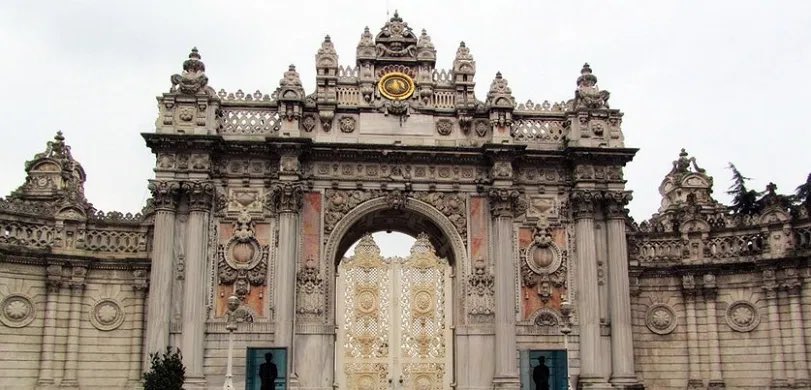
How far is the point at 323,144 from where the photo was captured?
25.1 meters

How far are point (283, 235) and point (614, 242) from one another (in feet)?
30.1

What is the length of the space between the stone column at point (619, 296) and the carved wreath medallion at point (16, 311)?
15.8 m

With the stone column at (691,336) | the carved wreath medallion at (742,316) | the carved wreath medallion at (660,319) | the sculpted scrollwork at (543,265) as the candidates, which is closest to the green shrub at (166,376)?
the sculpted scrollwork at (543,265)

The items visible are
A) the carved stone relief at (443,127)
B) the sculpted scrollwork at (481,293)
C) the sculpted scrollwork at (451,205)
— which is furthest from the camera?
the carved stone relief at (443,127)

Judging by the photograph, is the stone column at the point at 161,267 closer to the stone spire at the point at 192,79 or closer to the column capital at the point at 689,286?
the stone spire at the point at 192,79

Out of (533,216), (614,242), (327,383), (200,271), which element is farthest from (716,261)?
(200,271)

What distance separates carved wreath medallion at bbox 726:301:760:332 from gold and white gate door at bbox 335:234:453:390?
8.13 metres

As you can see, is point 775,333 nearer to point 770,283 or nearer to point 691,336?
point 770,283

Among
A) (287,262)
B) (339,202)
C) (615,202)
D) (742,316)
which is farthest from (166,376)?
(742,316)

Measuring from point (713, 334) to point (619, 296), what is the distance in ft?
11.3

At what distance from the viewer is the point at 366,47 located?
2641 cm

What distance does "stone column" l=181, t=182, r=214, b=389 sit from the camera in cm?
2353

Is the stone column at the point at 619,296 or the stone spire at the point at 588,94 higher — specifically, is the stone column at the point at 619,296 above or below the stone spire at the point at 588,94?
below

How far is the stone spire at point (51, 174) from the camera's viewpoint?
3441 centimetres
